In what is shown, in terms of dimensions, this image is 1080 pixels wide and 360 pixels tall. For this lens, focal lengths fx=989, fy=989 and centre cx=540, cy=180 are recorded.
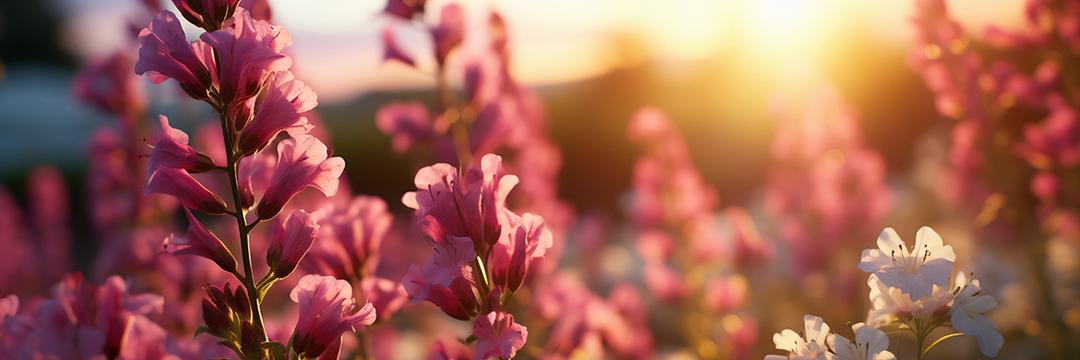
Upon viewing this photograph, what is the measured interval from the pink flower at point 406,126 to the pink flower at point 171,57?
146cm

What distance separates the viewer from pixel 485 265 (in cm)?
160

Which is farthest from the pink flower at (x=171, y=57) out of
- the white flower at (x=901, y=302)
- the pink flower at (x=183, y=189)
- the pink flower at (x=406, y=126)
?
the pink flower at (x=406, y=126)

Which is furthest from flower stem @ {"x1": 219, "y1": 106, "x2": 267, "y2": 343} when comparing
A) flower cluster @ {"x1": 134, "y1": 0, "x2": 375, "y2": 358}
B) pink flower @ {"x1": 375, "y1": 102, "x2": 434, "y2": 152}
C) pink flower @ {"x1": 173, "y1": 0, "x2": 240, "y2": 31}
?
pink flower @ {"x1": 375, "y1": 102, "x2": 434, "y2": 152}

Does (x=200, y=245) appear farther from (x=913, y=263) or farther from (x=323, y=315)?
(x=913, y=263)

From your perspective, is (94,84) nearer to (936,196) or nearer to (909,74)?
(936,196)

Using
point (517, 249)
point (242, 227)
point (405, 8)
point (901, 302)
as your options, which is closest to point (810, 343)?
point (901, 302)

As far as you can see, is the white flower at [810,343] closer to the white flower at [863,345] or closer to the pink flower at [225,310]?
the white flower at [863,345]

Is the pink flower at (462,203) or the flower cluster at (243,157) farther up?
the pink flower at (462,203)

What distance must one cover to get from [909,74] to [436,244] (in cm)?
1209

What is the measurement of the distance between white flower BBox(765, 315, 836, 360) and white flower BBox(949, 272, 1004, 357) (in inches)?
7.8

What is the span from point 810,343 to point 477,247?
52 cm

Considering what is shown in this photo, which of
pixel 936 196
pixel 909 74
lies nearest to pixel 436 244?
pixel 936 196

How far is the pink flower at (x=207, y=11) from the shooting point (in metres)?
1.54

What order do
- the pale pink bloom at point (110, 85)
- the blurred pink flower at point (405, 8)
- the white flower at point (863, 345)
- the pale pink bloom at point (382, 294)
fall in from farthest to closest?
the pale pink bloom at point (110, 85) < the blurred pink flower at point (405, 8) < the pale pink bloom at point (382, 294) < the white flower at point (863, 345)
